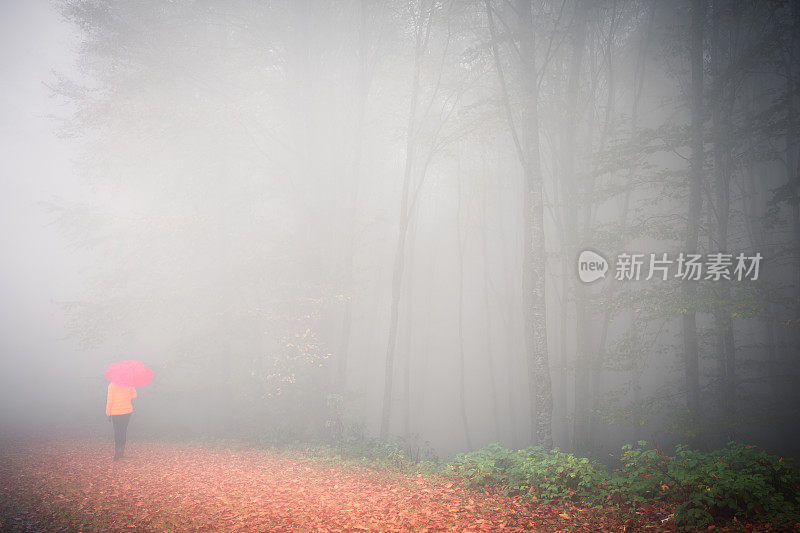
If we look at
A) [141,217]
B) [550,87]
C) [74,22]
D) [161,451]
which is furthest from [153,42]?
[550,87]

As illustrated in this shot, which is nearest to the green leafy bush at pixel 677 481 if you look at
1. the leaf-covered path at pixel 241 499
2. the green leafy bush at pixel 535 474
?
the green leafy bush at pixel 535 474

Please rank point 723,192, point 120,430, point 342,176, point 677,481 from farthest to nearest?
point 342,176 → point 723,192 → point 120,430 → point 677,481

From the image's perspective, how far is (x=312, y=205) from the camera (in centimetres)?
1331

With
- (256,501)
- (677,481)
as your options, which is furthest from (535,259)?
(256,501)

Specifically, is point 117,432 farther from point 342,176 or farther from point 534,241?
point 534,241

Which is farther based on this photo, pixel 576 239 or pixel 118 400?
pixel 576 239

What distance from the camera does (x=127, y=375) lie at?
829 cm

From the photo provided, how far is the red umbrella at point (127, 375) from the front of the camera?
824cm

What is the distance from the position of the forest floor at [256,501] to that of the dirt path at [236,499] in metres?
0.02

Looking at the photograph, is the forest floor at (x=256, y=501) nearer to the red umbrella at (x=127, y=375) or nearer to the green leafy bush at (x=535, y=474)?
the green leafy bush at (x=535, y=474)

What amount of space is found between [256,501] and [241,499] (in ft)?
0.98

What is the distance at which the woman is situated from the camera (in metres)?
8.34

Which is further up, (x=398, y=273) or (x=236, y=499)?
(x=398, y=273)

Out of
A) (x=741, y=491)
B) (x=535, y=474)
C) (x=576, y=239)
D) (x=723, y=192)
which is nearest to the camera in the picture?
(x=741, y=491)
